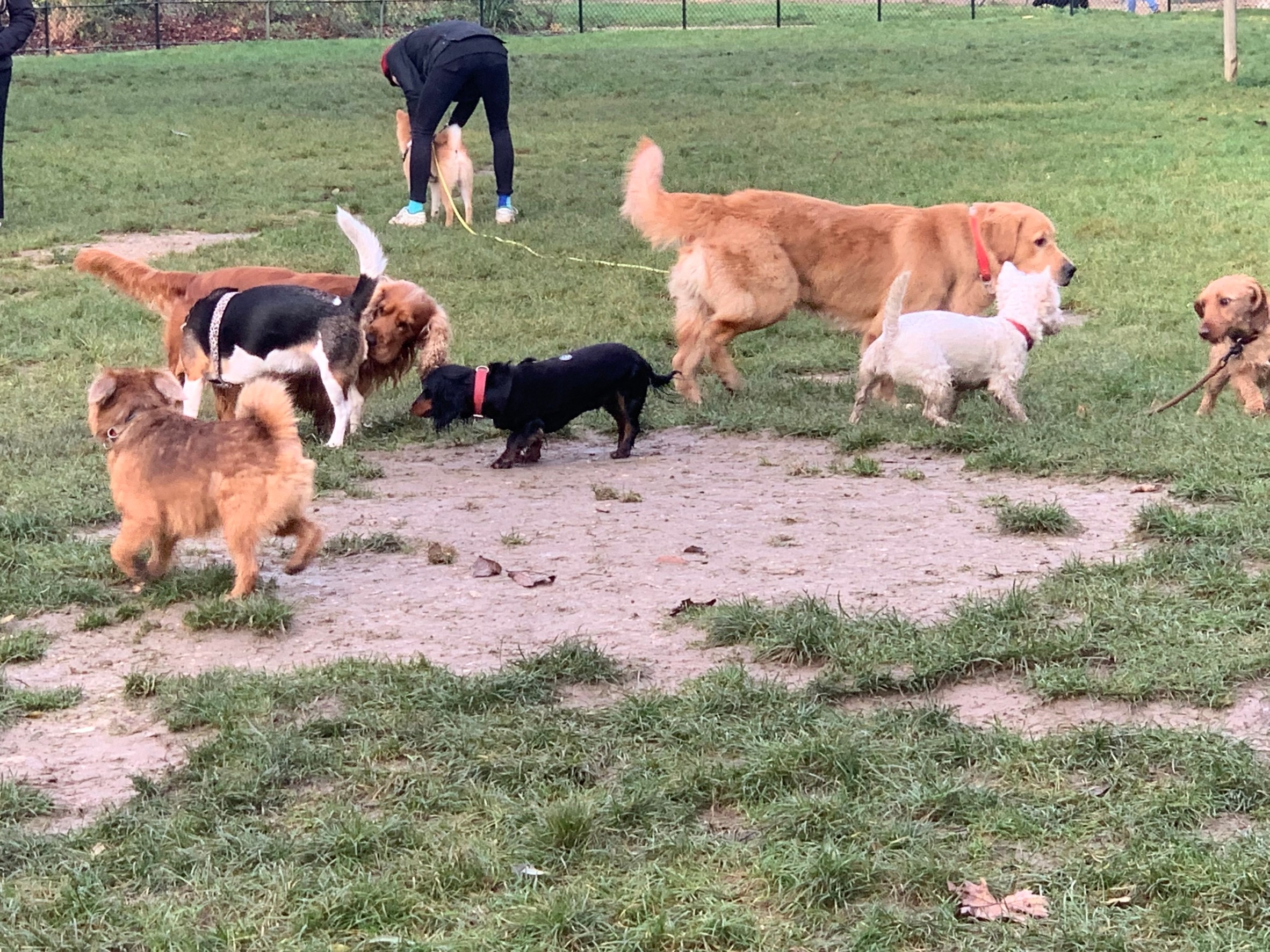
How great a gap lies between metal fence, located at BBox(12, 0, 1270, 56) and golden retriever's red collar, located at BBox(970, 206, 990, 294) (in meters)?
30.2

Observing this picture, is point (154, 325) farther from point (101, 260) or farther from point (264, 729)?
point (264, 729)

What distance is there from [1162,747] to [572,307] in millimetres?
7026

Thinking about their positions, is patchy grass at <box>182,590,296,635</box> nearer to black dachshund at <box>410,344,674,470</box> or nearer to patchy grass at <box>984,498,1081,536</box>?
black dachshund at <box>410,344,674,470</box>

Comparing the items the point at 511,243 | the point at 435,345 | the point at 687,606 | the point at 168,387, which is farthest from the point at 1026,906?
the point at 511,243

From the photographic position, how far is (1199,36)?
2970 centimetres

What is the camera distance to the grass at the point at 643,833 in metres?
3.12

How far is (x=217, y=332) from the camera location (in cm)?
715

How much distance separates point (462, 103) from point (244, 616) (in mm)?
9328

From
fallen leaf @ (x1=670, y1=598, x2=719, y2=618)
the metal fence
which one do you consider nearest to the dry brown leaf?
fallen leaf @ (x1=670, y1=598, x2=719, y2=618)

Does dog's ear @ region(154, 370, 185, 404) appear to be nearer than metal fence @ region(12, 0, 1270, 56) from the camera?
Yes

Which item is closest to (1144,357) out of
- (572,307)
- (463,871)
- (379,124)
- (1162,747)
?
(572,307)

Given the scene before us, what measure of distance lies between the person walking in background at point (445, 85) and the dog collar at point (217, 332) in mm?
6070

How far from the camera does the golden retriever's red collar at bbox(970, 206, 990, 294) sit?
8.27 metres

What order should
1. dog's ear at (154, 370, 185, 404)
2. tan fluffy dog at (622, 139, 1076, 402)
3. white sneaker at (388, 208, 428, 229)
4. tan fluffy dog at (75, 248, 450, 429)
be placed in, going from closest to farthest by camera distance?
1. dog's ear at (154, 370, 185, 404)
2. tan fluffy dog at (75, 248, 450, 429)
3. tan fluffy dog at (622, 139, 1076, 402)
4. white sneaker at (388, 208, 428, 229)
